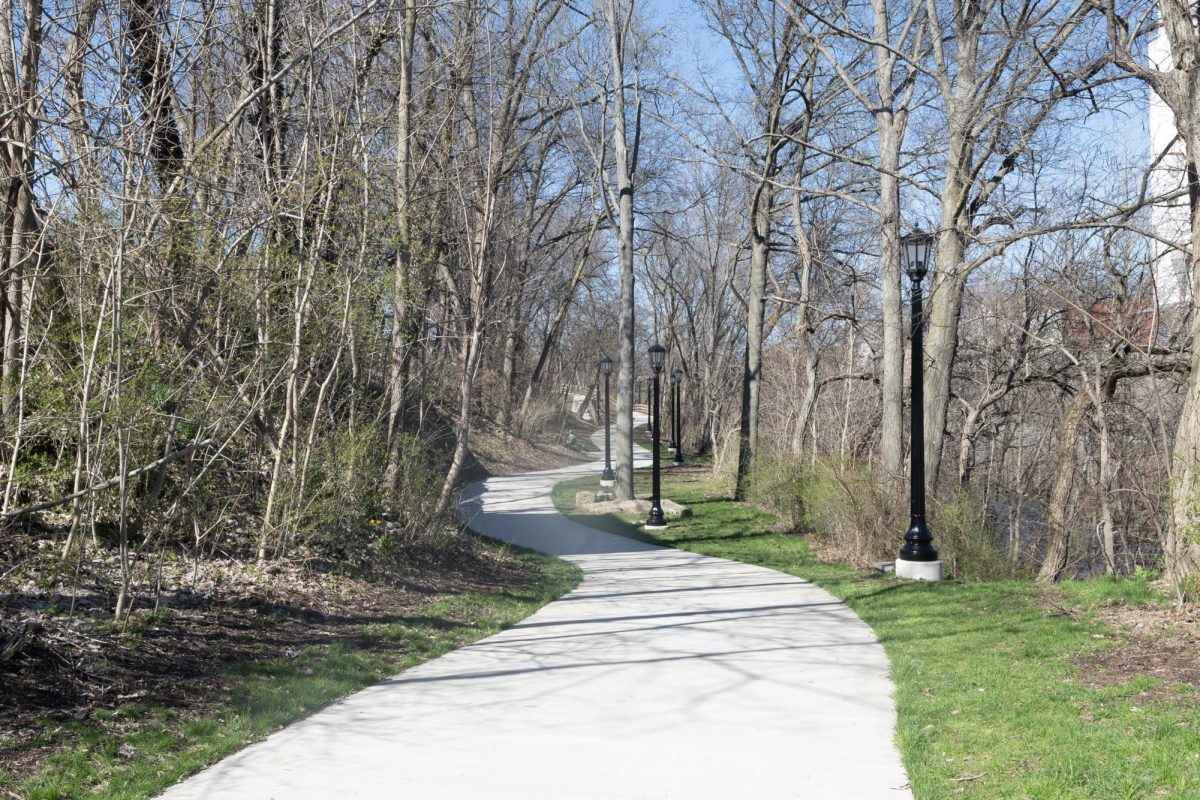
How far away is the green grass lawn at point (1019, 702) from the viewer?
469 cm

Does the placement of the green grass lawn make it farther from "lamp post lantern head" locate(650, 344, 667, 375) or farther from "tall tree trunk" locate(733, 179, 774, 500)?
"tall tree trunk" locate(733, 179, 774, 500)

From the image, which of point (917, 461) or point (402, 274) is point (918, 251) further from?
point (402, 274)

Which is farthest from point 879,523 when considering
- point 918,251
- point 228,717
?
point 228,717

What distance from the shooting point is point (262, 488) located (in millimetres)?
11359

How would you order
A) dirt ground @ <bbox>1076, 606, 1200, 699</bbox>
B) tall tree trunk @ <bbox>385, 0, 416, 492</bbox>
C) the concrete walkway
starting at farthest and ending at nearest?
1. tall tree trunk @ <bbox>385, 0, 416, 492</bbox>
2. dirt ground @ <bbox>1076, 606, 1200, 699</bbox>
3. the concrete walkway

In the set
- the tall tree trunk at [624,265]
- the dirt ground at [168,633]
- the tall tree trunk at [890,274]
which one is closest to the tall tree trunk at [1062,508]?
the tall tree trunk at [890,274]

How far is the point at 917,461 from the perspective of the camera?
11.3 meters

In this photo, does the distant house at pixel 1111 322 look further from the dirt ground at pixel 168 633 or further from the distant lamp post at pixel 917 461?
the dirt ground at pixel 168 633

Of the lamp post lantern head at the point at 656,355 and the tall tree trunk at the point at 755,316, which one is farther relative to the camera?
the tall tree trunk at the point at 755,316

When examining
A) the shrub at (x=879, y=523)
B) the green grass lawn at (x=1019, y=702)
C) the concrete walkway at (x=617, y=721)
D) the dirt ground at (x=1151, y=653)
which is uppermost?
the shrub at (x=879, y=523)

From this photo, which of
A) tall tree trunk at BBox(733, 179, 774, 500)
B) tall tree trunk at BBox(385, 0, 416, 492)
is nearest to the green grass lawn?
tall tree trunk at BBox(385, 0, 416, 492)

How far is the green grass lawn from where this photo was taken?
4.69 meters

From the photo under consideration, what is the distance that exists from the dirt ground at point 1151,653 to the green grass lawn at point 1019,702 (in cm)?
11

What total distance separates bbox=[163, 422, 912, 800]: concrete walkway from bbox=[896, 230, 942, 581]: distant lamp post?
208 cm
